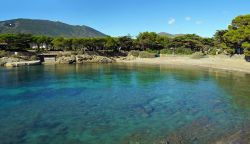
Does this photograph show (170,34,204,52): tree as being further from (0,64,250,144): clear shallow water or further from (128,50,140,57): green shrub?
(0,64,250,144): clear shallow water

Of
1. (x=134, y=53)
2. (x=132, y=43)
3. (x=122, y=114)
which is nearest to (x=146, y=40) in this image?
(x=132, y=43)

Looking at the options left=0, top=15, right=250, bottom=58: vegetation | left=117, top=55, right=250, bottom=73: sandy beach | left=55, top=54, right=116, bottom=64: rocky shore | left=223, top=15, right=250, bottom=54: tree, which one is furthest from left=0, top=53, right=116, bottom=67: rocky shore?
left=223, top=15, right=250, bottom=54: tree

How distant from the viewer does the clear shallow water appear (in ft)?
50.2

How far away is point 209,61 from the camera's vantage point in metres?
62.1

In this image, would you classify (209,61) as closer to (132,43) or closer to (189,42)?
(189,42)

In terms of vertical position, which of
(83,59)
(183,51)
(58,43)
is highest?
(58,43)

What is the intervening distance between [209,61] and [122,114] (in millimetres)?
45952

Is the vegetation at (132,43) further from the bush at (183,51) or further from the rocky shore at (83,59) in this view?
the rocky shore at (83,59)

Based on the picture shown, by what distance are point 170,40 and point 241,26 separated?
3117cm

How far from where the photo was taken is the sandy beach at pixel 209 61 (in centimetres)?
5253

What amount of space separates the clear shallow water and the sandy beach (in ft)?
66.2

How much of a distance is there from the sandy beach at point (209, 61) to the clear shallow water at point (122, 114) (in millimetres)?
20175

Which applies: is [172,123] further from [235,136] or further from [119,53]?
[119,53]

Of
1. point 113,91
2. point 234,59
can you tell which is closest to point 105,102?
point 113,91
